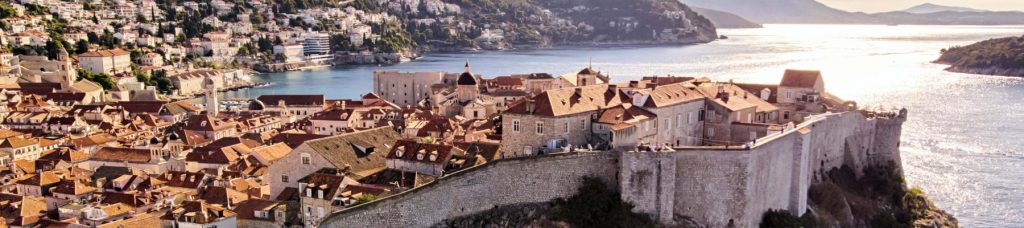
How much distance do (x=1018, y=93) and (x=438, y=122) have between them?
67.1 metres

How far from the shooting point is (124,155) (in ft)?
123

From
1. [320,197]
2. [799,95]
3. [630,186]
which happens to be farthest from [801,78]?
[320,197]

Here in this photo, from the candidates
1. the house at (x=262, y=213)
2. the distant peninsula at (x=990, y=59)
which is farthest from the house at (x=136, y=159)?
the distant peninsula at (x=990, y=59)

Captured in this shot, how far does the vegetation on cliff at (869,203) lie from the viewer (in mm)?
26719

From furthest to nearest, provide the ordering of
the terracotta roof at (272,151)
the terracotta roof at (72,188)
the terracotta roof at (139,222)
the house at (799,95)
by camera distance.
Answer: the terracotta roof at (272,151)
the house at (799,95)
the terracotta roof at (72,188)
the terracotta roof at (139,222)

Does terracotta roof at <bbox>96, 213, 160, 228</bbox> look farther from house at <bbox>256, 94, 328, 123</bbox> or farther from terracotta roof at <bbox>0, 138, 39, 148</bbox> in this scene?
house at <bbox>256, 94, 328, 123</bbox>

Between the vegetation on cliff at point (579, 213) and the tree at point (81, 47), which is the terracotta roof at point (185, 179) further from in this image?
the tree at point (81, 47)

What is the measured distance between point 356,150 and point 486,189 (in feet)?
26.4

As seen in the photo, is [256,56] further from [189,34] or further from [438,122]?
[438,122]

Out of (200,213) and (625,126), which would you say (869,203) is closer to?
(625,126)

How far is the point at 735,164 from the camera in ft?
67.7

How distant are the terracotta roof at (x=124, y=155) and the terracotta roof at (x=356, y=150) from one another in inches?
524

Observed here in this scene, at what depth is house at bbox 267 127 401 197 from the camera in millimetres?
26203

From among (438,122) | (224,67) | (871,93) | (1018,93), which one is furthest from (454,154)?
(224,67)
